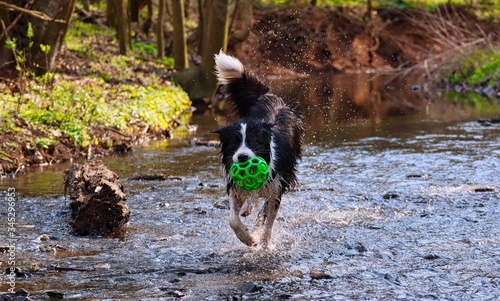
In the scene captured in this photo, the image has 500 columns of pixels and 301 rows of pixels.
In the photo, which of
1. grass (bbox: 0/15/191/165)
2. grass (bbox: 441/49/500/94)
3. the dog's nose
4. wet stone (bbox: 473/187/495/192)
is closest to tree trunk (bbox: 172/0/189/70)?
grass (bbox: 0/15/191/165)

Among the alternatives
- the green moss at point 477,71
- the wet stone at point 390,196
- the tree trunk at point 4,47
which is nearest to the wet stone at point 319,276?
the wet stone at point 390,196

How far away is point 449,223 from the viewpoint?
7.51m

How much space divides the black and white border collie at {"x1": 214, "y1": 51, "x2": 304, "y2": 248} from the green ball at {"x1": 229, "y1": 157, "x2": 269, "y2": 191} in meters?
0.06

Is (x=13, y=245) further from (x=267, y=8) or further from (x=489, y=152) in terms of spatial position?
(x=267, y=8)

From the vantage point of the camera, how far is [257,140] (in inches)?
263

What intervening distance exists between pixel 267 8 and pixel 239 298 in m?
31.7

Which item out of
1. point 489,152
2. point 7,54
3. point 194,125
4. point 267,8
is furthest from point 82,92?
point 267,8

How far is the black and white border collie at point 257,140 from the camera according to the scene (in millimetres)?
6676

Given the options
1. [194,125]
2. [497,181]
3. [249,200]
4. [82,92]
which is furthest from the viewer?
[194,125]

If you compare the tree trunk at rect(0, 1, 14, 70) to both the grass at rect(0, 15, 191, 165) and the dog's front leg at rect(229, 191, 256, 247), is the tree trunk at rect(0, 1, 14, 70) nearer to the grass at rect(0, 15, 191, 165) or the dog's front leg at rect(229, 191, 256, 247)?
the grass at rect(0, 15, 191, 165)

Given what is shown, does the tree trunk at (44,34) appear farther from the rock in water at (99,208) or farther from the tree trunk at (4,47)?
the rock in water at (99,208)

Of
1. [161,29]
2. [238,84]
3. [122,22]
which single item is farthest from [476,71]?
[238,84]

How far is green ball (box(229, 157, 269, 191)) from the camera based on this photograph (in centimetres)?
653

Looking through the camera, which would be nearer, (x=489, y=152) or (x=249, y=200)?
(x=249, y=200)
